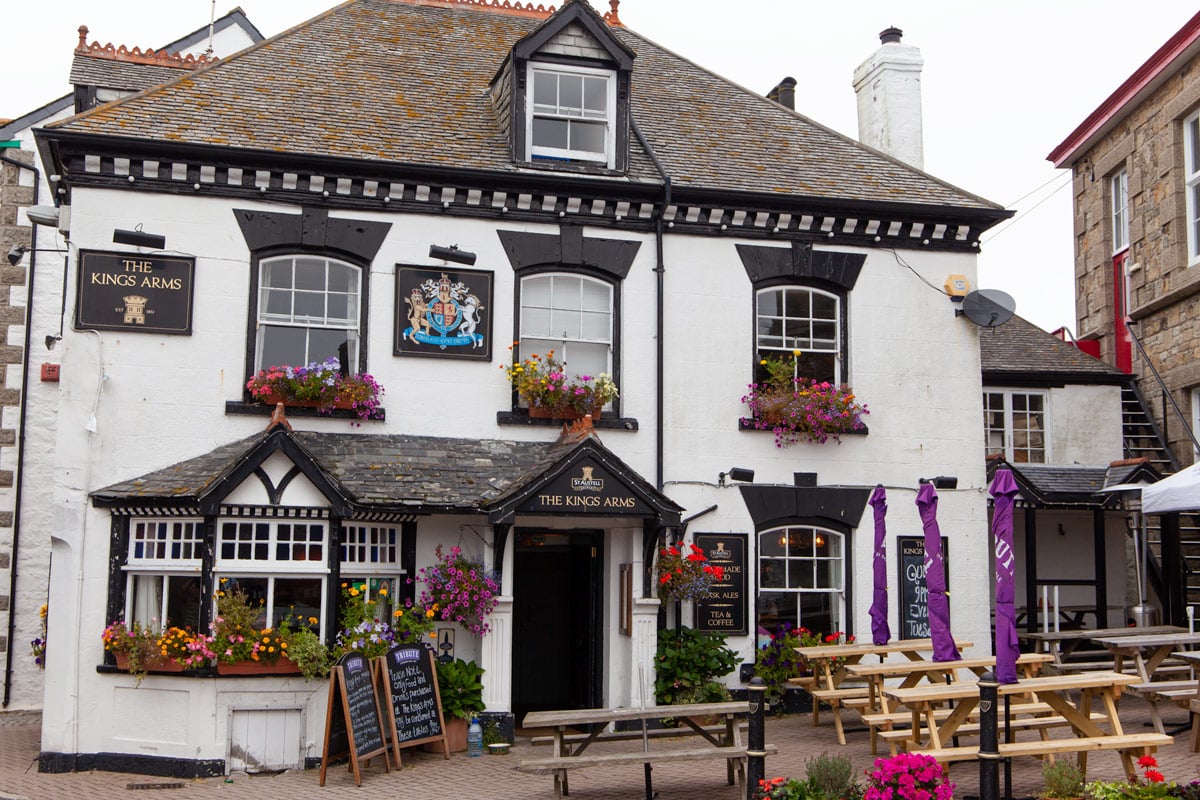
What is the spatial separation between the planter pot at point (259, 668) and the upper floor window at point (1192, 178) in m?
14.2

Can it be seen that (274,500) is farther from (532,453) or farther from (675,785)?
(675,785)

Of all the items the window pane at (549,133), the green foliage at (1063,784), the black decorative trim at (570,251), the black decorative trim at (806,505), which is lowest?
the green foliage at (1063,784)

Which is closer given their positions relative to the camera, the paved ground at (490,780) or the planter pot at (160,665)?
the paved ground at (490,780)

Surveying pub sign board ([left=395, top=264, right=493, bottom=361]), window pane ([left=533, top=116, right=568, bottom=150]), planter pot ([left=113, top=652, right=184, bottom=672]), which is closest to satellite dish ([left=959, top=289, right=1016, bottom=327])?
window pane ([left=533, top=116, right=568, bottom=150])

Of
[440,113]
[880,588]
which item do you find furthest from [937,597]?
[440,113]

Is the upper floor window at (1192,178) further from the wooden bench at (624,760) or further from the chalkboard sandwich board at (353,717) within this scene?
the chalkboard sandwich board at (353,717)

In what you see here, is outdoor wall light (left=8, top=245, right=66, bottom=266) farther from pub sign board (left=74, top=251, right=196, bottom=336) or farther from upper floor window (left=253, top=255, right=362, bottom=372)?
upper floor window (left=253, top=255, right=362, bottom=372)

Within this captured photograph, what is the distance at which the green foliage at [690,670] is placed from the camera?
1366 centimetres

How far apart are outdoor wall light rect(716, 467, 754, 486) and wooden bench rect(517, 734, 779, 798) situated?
14.3 ft

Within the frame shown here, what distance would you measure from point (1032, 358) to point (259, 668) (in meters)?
12.5

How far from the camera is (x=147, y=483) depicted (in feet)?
42.0

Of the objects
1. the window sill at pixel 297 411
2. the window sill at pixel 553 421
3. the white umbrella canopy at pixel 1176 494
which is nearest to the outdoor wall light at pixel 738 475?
the window sill at pixel 553 421

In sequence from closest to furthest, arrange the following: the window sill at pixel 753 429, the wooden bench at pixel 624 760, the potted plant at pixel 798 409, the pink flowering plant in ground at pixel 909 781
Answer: the pink flowering plant in ground at pixel 909 781, the wooden bench at pixel 624 760, the potted plant at pixel 798 409, the window sill at pixel 753 429

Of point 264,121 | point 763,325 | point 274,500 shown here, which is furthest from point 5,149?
point 763,325
